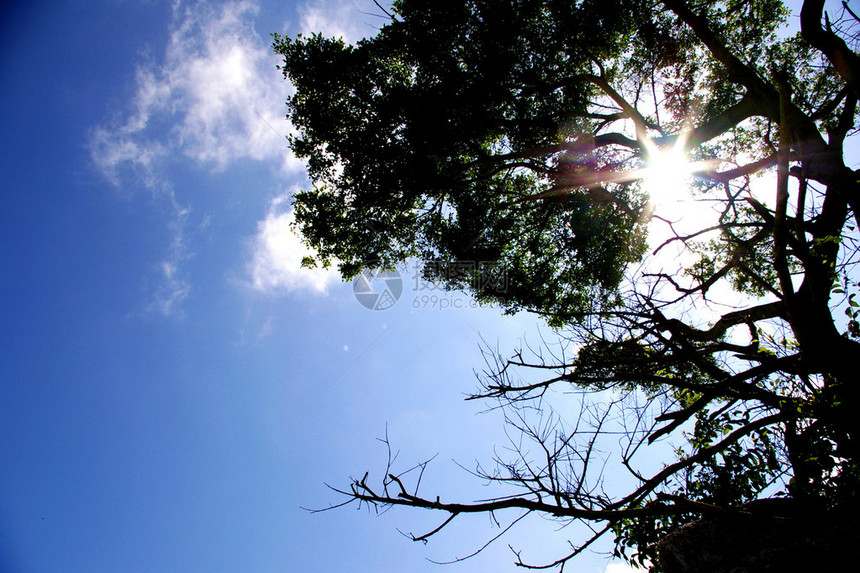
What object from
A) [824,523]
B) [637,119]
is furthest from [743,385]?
[637,119]

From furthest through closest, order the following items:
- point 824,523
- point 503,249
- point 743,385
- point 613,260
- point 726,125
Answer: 1. point 503,249
2. point 613,260
3. point 726,125
4. point 743,385
5. point 824,523

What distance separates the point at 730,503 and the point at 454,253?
23.0 ft

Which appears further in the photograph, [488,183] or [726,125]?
[488,183]

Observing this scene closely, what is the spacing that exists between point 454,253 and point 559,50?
17.5ft

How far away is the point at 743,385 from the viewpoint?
3488 millimetres

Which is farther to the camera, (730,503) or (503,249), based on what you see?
(503,249)

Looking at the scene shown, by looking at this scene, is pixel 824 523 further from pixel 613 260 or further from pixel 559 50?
pixel 559 50

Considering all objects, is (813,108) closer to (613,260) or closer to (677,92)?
(677,92)

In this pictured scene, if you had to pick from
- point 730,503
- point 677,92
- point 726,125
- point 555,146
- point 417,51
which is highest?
point 417,51

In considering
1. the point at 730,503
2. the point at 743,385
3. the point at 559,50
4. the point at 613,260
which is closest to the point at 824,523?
the point at 730,503

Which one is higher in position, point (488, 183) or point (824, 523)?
point (488, 183)

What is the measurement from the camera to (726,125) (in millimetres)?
6918

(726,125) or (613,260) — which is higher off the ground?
(726,125)

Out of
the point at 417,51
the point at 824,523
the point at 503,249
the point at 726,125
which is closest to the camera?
the point at 824,523
